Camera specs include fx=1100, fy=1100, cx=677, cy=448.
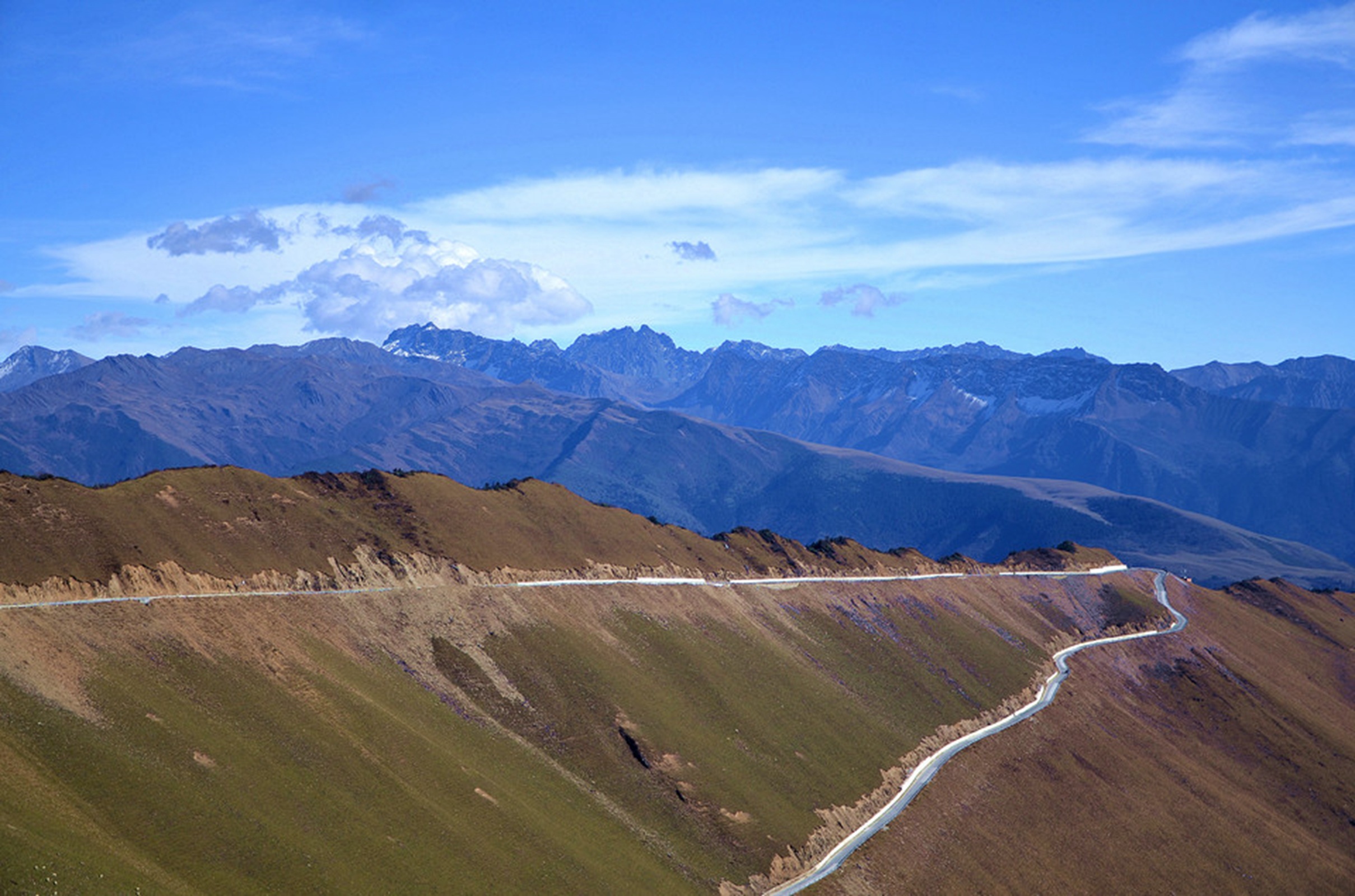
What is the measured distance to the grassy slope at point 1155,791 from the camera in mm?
90688

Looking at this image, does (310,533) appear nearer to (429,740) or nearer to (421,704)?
(421,704)

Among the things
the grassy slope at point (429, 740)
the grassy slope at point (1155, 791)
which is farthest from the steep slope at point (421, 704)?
the grassy slope at point (1155, 791)

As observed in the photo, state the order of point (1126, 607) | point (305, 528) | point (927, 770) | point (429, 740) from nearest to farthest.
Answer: point (429, 740), point (305, 528), point (927, 770), point (1126, 607)

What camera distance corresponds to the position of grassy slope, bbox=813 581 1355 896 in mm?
90688

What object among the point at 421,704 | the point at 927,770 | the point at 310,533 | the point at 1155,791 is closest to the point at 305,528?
the point at 310,533

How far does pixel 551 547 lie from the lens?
11375cm

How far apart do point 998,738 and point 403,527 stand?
6345 centimetres

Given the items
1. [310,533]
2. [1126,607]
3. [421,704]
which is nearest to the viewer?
[421,704]

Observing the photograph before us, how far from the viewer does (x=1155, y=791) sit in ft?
374

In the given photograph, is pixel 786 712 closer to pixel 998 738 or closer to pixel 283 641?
pixel 998 738

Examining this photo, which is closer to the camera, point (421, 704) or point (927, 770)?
point (421, 704)

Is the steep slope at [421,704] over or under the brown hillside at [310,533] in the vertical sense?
under

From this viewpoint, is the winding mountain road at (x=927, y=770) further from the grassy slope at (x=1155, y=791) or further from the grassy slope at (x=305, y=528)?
the grassy slope at (x=305, y=528)

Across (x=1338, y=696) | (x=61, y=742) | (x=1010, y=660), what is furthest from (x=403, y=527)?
(x=1338, y=696)
